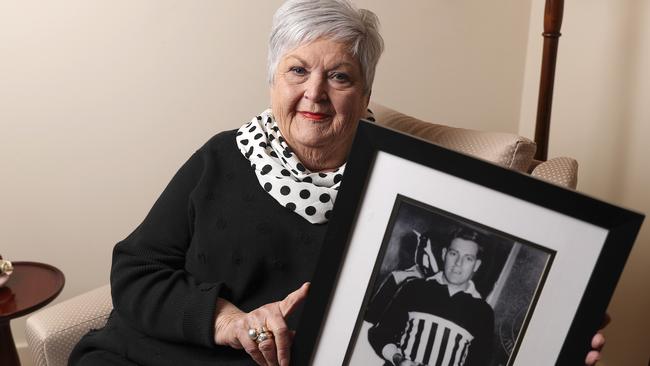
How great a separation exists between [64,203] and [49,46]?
21.1 inches

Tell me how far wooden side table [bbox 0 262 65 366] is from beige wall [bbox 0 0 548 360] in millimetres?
472

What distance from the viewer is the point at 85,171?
2297mm

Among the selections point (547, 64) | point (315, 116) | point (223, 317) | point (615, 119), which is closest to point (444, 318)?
point (223, 317)

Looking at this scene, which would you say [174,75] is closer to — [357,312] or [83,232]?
[83,232]

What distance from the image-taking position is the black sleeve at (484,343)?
898 millimetres

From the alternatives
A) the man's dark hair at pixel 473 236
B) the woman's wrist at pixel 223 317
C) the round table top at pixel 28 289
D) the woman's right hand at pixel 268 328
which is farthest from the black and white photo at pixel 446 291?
the round table top at pixel 28 289

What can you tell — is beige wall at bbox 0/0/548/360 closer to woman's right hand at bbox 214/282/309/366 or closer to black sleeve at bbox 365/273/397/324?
woman's right hand at bbox 214/282/309/366

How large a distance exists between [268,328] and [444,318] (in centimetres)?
32

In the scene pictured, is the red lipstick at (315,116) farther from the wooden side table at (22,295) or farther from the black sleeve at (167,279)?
the wooden side table at (22,295)

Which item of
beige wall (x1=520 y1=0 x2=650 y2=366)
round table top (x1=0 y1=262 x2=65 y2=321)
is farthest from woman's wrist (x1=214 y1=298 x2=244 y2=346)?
beige wall (x1=520 y1=0 x2=650 y2=366)

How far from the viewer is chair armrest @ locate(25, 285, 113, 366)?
1.57 m

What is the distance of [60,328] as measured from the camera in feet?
5.20

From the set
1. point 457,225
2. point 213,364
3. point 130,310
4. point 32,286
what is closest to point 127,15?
point 32,286

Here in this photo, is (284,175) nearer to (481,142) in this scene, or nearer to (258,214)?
(258,214)
